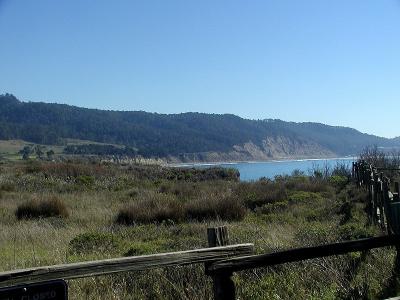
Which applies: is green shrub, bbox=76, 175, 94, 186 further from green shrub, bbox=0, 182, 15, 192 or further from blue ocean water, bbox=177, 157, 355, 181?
blue ocean water, bbox=177, 157, 355, 181

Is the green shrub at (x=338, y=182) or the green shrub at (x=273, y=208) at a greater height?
the green shrub at (x=338, y=182)

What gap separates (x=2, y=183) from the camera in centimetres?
2548

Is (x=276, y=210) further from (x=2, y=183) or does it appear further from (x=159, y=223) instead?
(x=2, y=183)

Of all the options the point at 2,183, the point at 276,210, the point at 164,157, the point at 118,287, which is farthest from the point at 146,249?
the point at 164,157

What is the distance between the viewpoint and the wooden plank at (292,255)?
14.7ft

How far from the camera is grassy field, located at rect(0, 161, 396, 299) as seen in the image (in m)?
6.41

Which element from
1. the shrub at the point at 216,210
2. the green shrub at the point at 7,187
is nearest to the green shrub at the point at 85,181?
the green shrub at the point at 7,187

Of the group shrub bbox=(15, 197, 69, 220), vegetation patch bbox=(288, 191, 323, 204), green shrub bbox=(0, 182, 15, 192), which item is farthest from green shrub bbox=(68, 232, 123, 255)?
green shrub bbox=(0, 182, 15, 192)

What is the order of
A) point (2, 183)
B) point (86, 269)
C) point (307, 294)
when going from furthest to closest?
1. point (2, 183)
2. point (307, 294)
3. point (86, 269)

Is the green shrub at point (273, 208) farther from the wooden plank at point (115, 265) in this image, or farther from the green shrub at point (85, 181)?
the green shrub at point (85, 181)

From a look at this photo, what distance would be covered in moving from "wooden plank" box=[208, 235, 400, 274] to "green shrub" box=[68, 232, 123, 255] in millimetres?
5129

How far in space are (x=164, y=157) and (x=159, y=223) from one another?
485 feet

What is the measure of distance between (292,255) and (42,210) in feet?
41.4

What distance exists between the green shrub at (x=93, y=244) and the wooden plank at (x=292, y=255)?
513 centimetres
